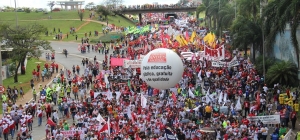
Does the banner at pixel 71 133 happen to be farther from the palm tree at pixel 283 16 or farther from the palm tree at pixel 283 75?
the palm tree at pixel 283 75

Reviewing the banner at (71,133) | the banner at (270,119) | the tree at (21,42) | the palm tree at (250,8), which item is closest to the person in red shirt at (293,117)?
the banner at (270,119)

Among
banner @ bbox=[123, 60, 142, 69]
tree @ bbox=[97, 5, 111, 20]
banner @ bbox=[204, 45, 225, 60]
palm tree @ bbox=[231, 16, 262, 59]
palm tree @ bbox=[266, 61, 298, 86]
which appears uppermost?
tree @ bbox=[97, 5, 111, 20]

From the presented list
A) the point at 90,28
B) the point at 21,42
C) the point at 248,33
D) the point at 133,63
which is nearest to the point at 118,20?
the point at 90,28

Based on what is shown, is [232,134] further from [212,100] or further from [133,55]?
[133,55]

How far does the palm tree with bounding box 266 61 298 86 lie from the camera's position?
32.9 m

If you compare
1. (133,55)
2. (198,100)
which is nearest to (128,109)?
(198,100)

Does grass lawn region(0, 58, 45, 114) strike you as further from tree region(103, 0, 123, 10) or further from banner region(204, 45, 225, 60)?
tree region(103, 0, 123, 10)

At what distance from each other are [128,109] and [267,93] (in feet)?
29.1

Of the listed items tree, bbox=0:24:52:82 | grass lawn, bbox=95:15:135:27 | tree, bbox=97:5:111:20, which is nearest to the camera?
tree, bbox=0:24:52:82

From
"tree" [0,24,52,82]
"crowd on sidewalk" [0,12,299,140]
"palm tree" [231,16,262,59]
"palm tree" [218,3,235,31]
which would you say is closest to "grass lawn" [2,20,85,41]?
"palm tree" [218,3,235,31]

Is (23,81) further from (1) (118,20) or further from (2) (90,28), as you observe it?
(1) (118,20)

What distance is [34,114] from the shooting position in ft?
98.0

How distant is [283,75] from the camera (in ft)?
108

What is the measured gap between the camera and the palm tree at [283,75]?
32.9 m
